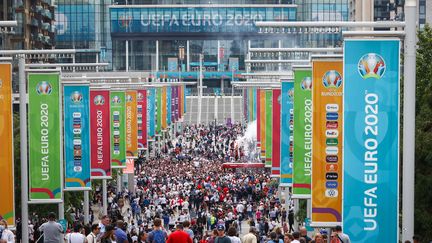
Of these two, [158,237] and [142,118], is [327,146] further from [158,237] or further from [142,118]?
[142,118]

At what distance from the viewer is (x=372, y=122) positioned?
19.3 m

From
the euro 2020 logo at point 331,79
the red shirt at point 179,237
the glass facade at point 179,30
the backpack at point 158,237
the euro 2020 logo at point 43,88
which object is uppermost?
the glass facade at point 179,30

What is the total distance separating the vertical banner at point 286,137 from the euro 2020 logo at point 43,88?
793 centimetres

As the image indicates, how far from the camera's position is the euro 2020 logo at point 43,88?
30.8 metres

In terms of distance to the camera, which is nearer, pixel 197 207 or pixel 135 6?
pixel 197 207

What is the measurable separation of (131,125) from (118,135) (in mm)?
9475

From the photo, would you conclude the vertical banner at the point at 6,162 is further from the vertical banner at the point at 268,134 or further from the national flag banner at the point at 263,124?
the national flag banner at the point at 263,124

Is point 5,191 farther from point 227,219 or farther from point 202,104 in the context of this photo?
point 202,104

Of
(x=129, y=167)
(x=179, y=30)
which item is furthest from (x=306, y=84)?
(x=179, y=30)

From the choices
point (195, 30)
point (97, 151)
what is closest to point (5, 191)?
point (97, 151)

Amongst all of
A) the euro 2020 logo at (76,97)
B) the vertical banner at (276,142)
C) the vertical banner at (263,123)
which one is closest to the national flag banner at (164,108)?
the vertical banner at (263,123)

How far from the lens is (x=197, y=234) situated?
43.1m

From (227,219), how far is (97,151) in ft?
27.3

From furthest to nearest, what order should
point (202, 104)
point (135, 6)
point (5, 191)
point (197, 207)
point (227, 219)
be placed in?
point (135, 6) → point (202, 104) → point (197, 207) → point (227, 219) → point (5, 191)
